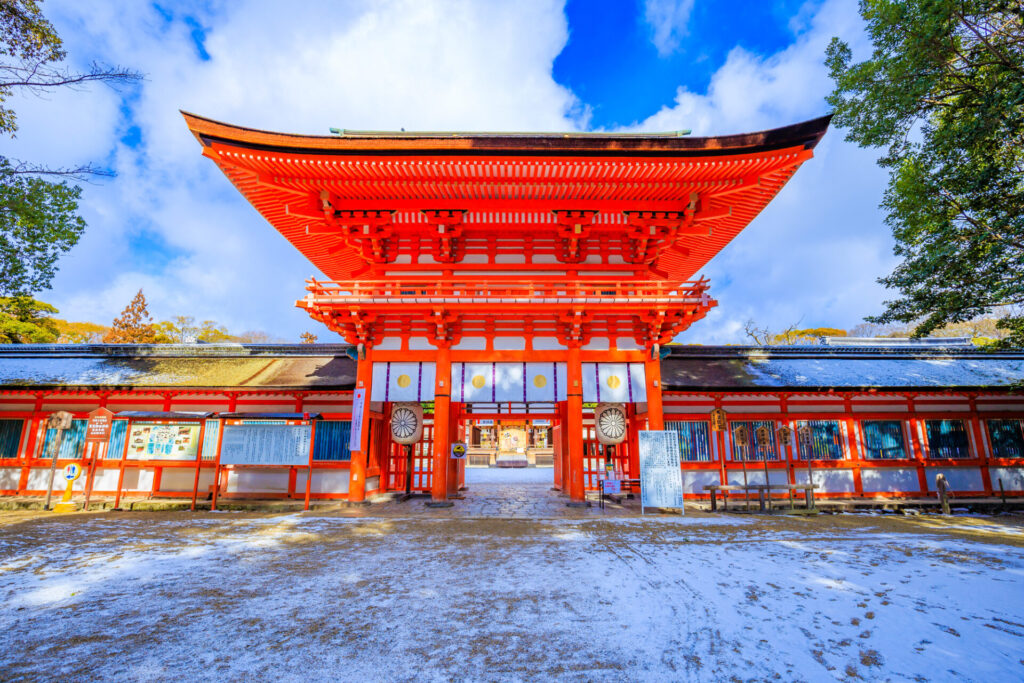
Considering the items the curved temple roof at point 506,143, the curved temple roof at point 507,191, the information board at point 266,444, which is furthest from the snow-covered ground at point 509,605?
the curved temple roof at point 506,143

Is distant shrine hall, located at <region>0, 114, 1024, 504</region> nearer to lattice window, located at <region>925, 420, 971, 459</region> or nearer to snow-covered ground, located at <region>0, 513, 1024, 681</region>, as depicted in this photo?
lattice window, located at <region>925, 420, 971, 459</region>

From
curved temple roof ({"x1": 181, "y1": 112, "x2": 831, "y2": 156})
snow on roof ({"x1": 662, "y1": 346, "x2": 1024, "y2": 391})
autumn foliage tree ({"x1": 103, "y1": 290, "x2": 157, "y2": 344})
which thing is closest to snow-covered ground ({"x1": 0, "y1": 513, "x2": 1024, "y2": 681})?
snow on roof ({"x1": 662, "y1": 346, "x2": 1024, "y2": 391})

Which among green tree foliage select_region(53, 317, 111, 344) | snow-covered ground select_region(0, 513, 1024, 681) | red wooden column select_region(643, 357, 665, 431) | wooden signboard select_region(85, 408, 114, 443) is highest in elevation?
green tree foliage select_region(53, 317, 111, 344)

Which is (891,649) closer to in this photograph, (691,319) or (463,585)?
(463,585)

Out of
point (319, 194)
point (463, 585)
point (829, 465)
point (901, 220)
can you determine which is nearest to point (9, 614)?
point (463, 585)

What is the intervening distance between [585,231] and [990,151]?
997cm

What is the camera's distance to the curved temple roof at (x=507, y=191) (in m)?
10.3

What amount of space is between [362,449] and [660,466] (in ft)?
25.7

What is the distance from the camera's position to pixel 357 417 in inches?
473

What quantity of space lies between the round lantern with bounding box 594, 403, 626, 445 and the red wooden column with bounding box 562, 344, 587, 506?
1.74 metres

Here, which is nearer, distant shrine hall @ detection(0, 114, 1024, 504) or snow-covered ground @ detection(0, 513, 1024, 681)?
snow-covered ground @ detection(0, 513, 1024, 681)

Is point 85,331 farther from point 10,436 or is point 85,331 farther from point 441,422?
point 441,422

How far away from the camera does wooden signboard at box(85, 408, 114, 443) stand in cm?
1176

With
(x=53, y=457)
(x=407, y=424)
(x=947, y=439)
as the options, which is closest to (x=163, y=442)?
(x=53, y=457)
